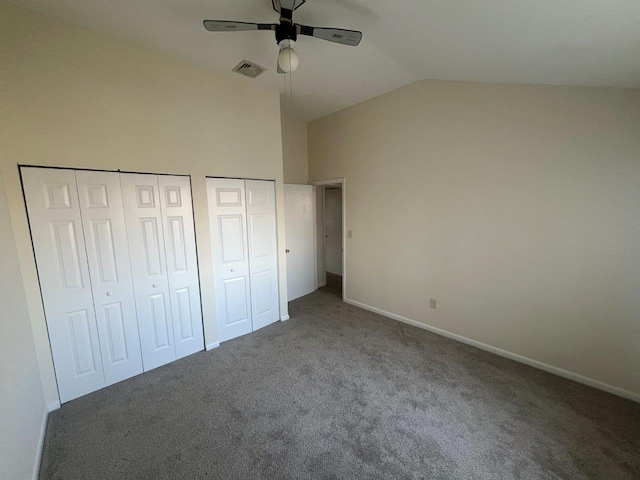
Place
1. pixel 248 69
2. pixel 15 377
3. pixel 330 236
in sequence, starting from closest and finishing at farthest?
pixel 15 377 < pixel 248 69 < pixel 330 236

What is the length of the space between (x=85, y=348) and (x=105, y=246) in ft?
2.97

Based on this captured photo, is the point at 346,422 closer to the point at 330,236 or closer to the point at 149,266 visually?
the point at 149,266

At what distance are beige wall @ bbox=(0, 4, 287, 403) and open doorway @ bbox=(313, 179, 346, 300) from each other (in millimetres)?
1963

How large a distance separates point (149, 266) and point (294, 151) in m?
2.96

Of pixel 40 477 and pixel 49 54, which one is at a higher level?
pixel 49 54

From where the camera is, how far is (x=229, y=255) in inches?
119

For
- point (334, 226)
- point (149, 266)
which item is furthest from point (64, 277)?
point (334, 226)

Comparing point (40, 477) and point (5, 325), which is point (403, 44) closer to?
point (5, 325)

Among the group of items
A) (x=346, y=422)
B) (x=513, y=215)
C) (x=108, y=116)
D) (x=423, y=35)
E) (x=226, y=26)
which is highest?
(x=423, y=35)

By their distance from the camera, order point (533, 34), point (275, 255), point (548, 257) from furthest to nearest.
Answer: point (275, 255)
point (548, 257)
point (533, 34)

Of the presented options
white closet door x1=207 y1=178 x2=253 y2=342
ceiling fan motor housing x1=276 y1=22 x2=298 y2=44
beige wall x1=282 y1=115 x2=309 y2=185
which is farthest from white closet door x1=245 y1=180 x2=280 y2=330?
ceiling fan motor housing x1=276 y1=22 x2=298 y2=44

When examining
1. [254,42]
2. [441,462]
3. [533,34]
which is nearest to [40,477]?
[441,462]

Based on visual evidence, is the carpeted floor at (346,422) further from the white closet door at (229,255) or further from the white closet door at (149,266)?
the white closet door at (229,255)

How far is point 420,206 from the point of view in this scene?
320 centimetres
